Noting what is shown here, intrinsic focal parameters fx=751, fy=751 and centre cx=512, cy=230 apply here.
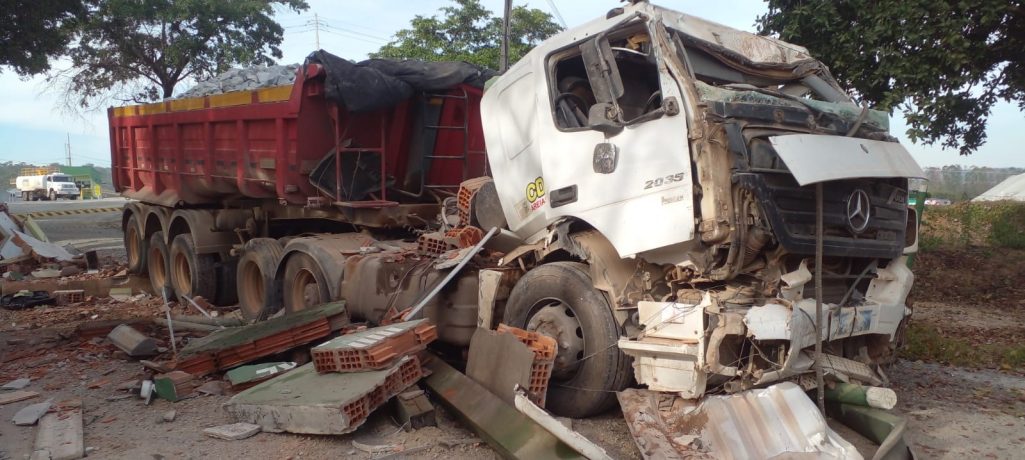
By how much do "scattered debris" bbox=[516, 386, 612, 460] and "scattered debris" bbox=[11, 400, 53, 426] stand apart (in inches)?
125

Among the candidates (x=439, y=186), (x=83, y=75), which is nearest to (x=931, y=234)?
(x=439, y=186)

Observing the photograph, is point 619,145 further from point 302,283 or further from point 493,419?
point 302,283

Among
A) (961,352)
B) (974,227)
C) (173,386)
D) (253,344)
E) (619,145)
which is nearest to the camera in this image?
(619,145)

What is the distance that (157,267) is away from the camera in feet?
35.7

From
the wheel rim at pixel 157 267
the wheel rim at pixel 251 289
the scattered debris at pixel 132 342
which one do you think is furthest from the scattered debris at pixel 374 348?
the wheel rim at pixel 157 267

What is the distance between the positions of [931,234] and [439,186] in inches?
391

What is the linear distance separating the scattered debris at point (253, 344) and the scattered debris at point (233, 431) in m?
1.17

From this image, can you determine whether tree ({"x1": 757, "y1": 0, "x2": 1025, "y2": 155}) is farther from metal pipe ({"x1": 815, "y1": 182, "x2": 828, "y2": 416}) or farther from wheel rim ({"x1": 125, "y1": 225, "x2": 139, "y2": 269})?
wheel rim ({"x1": 125, "y1": 225, "x2": 139, "y2": 269})

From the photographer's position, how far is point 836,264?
4.39 metres

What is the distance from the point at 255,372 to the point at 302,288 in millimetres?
1830


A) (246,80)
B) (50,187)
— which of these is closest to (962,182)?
(246,80)

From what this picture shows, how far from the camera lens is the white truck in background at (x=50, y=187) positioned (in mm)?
44375

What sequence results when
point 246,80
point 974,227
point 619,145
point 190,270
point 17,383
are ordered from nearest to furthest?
point 619,145 → point 17,383 → point 246,80 → point 190,270 → point 974,227

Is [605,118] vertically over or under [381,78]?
under
